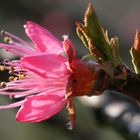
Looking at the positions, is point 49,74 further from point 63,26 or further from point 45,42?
point 63,26

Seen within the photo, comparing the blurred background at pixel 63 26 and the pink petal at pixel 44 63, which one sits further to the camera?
the blurred background at pixel 63 26

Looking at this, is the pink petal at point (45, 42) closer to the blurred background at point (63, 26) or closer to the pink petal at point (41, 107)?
the pink petal at point (41, 107)

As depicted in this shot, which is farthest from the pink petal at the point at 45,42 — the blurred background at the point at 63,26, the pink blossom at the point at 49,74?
the blurred background at the point at 63,26

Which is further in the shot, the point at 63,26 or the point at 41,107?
the point at 63,26

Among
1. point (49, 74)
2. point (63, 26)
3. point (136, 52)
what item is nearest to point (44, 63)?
point (49, 74)

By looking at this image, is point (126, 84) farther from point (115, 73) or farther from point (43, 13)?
point (43, 13)

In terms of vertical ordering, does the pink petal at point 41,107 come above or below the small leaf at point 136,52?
below
